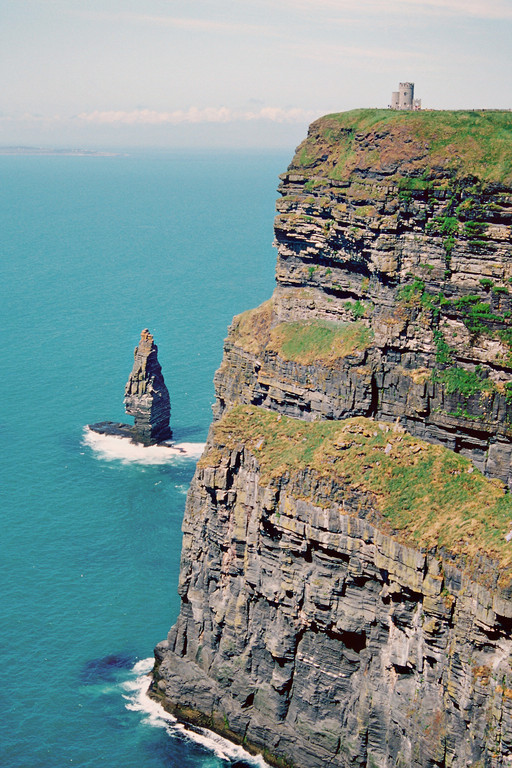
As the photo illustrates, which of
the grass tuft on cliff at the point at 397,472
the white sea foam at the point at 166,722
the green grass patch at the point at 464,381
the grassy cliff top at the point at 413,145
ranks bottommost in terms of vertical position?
the white sea foam at the point at 166,722

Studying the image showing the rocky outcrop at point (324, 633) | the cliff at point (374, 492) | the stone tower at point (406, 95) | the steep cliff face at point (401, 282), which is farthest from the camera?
the stone tower at point (406, 95)

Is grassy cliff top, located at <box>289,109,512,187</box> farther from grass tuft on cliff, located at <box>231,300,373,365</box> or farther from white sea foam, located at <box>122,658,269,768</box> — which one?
white sea foam, located at <box>122,658,269,768</box>

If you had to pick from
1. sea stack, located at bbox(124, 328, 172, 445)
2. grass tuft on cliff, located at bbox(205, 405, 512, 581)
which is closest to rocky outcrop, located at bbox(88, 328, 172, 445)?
sea stack, located at bbox(124, 328, 172, 445)

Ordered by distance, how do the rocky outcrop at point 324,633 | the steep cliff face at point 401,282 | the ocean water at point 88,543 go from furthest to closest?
1. the ocean water at point 88,543
2. the steep cliff face at point 401,282
3. the rocky outcrop at point 324,633

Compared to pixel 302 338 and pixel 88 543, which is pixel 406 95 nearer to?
pixel 302 338

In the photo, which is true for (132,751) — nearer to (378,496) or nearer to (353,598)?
(353,598)

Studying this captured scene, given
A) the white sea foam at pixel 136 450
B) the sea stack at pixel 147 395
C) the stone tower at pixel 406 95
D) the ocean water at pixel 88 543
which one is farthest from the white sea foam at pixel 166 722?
the stone tower at pixel 406 95

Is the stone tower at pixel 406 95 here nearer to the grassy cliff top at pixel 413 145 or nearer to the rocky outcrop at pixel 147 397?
the grassy cliff top at pixel 413 145

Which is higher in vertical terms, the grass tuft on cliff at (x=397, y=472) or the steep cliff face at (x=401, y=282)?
the steep cliff face at (x=401, y=282)

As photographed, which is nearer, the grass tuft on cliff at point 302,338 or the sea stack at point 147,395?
the grass tuft on cliff at point 302,338
